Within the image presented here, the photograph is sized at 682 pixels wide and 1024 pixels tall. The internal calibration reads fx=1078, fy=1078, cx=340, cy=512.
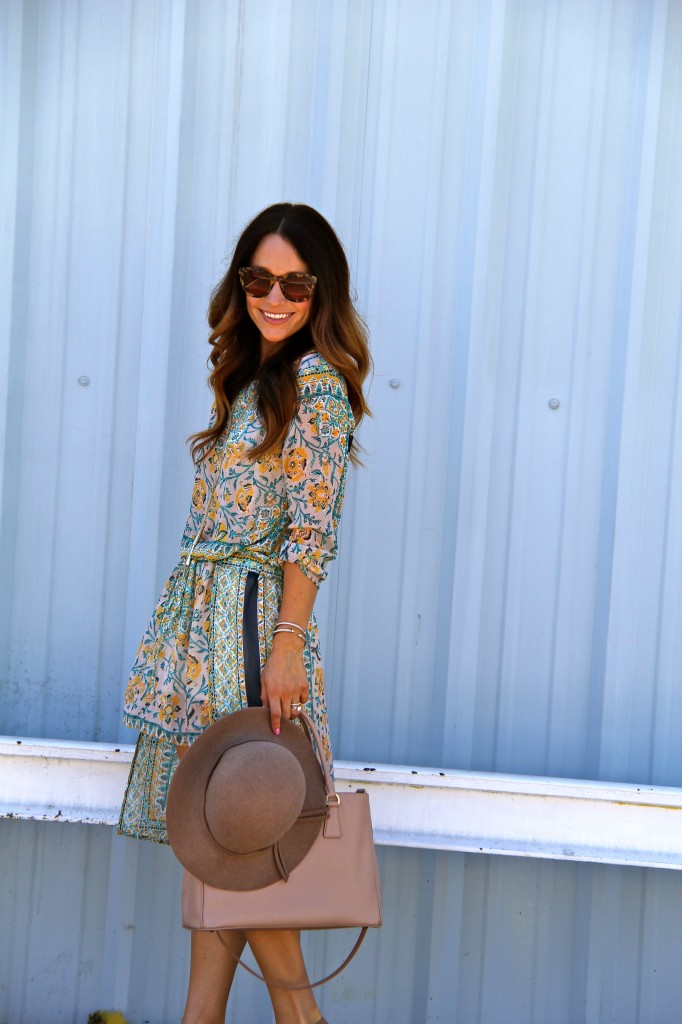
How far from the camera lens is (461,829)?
272 cm

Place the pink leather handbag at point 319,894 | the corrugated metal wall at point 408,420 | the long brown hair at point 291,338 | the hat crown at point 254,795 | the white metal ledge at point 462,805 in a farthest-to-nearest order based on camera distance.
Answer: the corrugated metal wall at point 408,420, the white metal ledge at point 462,805, the long brown hair at point 291,338, the pink leather handbag at point 319,894, the hat crown at point 254,795

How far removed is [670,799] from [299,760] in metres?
1.13

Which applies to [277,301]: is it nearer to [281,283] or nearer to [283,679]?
[281,283]

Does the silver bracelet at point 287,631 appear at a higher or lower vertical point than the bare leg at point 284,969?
higher

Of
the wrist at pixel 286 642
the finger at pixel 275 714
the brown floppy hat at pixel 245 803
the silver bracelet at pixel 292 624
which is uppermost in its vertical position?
the silver bracelet at pixel 292 624

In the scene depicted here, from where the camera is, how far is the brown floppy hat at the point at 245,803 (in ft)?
6.29

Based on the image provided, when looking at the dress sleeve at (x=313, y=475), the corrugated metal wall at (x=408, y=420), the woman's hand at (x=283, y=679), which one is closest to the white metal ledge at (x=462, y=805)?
the corrugated metal wall at (x=408, y=420)

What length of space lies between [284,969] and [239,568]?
31.4 inches

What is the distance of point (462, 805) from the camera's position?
2725mm

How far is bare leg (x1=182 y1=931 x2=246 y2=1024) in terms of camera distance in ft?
7.23

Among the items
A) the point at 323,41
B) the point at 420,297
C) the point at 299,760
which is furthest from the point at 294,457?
the point at 323,41

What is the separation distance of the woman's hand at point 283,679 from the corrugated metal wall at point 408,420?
0.98 m

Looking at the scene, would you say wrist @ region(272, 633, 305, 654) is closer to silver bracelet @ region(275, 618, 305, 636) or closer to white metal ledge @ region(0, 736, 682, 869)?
silver bracelet @ region(275, 618, 305, 636)

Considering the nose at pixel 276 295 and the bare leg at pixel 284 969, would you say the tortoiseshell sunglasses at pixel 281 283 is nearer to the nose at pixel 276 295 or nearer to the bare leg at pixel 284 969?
the nose at pixel 276 295
